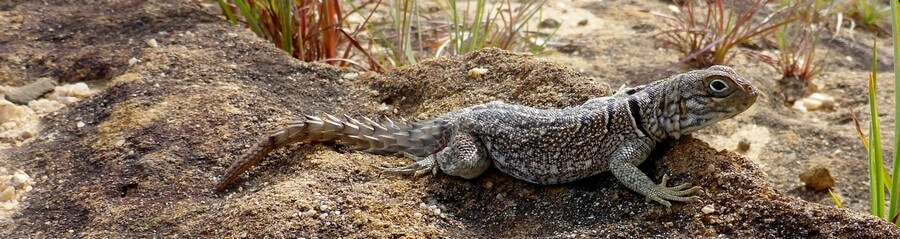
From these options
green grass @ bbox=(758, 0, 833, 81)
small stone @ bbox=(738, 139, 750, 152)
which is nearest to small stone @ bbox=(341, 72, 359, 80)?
small stone @ bbox=(738, 139, 750, 152)

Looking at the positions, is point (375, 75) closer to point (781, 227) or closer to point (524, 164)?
point (524, 164)

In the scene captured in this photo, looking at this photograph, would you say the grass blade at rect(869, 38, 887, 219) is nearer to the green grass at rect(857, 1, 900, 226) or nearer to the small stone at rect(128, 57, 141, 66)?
the green grass at rect(857, 1, 900, 226)

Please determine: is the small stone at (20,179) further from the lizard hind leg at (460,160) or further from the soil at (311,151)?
the lizard hind leg at (460,160)

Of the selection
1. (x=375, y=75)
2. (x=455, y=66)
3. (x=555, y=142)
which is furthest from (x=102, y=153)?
(x=555, y=142)

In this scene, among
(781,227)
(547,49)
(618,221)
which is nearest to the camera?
(781,227)

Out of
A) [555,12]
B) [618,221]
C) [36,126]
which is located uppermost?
[618,221]
